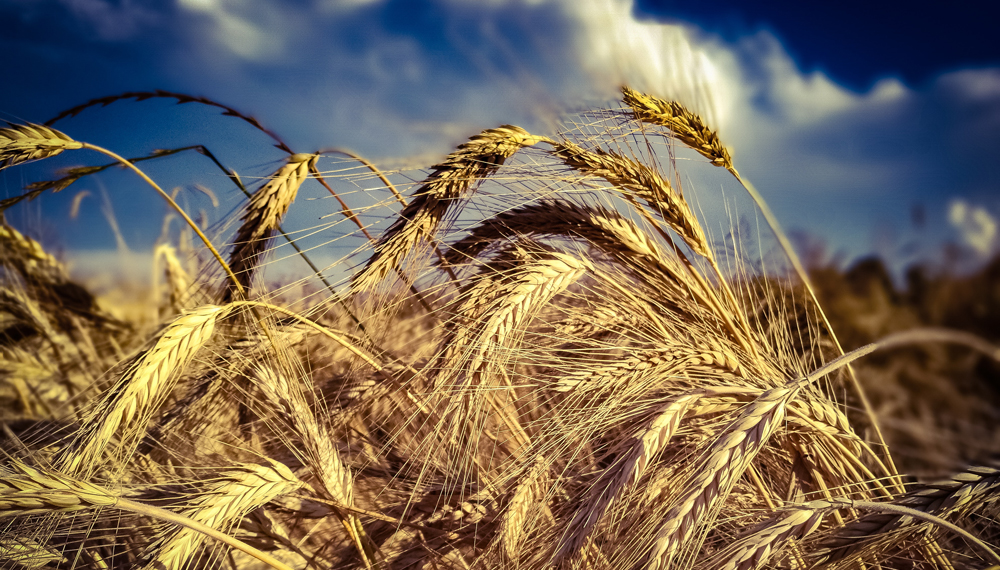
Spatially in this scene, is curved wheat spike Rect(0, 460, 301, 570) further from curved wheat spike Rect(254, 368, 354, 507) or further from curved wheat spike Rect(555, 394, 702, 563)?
curved wheat spike Rect(555, 394, 702, 563)

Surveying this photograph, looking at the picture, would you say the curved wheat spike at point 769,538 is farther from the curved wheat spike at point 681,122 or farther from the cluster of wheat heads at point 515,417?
the curved wheat spike at point 681,122

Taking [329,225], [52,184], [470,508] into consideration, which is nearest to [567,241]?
[329,225]

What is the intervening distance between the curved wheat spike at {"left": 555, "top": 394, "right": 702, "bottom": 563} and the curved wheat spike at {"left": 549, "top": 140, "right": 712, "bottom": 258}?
1.39 feet

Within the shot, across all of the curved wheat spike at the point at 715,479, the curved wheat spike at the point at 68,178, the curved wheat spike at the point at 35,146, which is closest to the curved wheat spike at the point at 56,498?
the curved wheat spike at the point at 35,146

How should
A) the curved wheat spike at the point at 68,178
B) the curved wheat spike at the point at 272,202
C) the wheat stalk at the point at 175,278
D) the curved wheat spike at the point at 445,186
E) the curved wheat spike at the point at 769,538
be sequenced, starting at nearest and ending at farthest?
the curved wheat spike at the point at 769,538 < the curved wheat spike at the point at 445,186 < the curved wheat spike at the point at 272,202 < the curved wheat spike at the point at 68,178 < the wheat stalk at the point at 175,278

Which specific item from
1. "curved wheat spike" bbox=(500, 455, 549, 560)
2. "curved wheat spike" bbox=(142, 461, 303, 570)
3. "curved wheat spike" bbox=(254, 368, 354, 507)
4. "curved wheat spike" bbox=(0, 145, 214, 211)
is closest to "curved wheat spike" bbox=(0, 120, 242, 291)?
"curved wheat spike" bbox=(0, 145, 214, 211)

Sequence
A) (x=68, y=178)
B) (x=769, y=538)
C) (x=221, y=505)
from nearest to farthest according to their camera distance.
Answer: (x=769, y=538) < (x=221, y=505) < (x=68, y=178)

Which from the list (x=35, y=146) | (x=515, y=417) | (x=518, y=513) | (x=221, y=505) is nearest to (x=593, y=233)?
(x=515, y=417)

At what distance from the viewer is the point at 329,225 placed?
971 millimetres

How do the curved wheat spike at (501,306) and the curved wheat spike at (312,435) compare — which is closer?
the curved wheat spike at (501,306)

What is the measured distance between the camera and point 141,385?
928mm

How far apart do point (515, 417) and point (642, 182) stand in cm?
61

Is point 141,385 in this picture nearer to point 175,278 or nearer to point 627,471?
point 627,471

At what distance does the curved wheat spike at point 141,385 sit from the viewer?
0.90 meters
